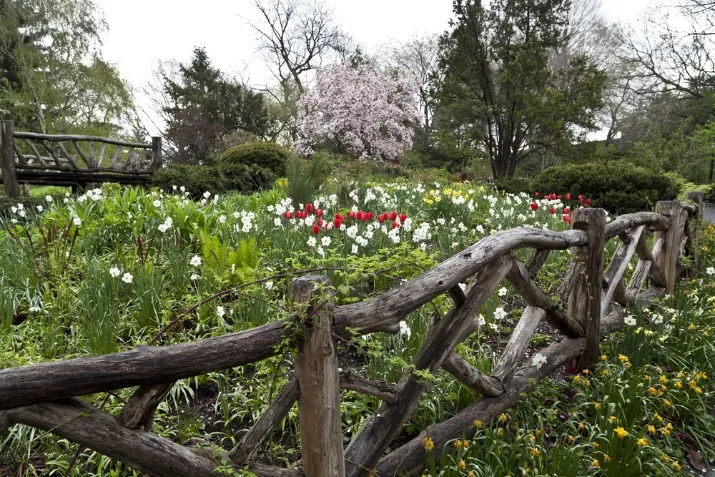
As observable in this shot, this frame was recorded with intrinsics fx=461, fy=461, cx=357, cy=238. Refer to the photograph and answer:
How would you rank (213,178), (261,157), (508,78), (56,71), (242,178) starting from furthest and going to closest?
(56,71) < (508,78) < (261,157) < (242,178) < (213,178)

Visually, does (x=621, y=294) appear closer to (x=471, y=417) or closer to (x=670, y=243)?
(x=670, y=243)

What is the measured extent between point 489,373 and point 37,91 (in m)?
30.0

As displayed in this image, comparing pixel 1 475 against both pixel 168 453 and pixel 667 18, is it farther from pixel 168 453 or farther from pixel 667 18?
pixel 667 18

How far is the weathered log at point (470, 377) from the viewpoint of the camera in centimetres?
223

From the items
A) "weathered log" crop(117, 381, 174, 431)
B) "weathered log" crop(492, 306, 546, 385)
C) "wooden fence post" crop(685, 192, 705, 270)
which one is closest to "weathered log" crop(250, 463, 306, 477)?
"weathered log" crop(117, 381, 174, 431)

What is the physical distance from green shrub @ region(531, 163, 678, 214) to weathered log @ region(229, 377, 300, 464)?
10.7 m

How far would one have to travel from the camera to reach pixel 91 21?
2661 cm

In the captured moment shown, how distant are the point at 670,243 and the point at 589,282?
106 inches

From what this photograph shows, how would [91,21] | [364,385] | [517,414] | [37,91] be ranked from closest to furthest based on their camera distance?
[364,385] < [517,414] < [37,91] < [91,21]

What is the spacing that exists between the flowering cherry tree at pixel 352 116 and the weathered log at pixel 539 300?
1872cm

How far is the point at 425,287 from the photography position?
6.28 feet

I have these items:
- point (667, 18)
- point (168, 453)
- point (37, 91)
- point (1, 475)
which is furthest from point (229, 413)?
point (37, 91)

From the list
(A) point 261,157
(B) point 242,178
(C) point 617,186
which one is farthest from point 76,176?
(C) point 617,186

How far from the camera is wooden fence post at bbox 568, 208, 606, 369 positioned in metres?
3.29
